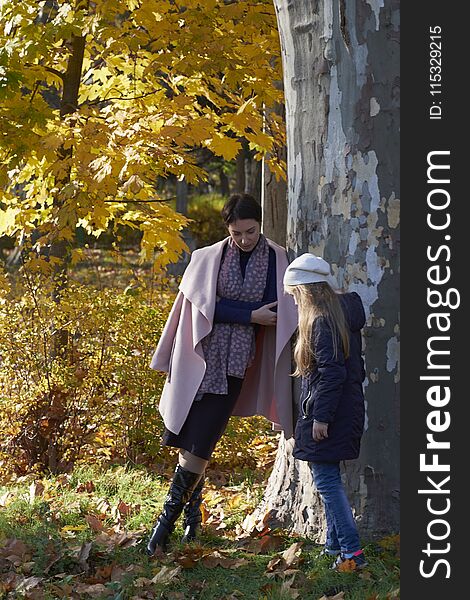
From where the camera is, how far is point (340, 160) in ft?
16.8

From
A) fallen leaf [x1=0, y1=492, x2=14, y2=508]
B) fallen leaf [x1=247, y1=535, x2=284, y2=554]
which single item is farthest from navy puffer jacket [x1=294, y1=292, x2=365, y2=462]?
fallen leaf [x1=0, y1=492, x2=14, y2=508]

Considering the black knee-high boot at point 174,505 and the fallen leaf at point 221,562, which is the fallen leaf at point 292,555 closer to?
the fallen leaf at point 221,562

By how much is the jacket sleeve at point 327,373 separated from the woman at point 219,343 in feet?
2.05

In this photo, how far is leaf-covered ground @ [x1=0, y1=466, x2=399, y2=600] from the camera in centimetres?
470

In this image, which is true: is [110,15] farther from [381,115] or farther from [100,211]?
[381,115]

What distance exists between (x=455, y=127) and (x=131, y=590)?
2.59m

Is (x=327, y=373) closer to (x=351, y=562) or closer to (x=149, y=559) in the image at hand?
(x=351, y=562)

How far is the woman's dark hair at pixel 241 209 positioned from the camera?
16.6ft

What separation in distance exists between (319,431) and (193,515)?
3.92 feet

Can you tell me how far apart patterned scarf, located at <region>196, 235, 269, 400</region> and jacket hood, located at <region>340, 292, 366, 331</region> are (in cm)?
61

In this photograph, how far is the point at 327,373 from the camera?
14.9 ft

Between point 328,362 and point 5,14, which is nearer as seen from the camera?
point 328,362

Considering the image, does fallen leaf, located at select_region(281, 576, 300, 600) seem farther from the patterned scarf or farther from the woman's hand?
the woman's hand

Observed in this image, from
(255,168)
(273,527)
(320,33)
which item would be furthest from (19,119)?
(255,168)
